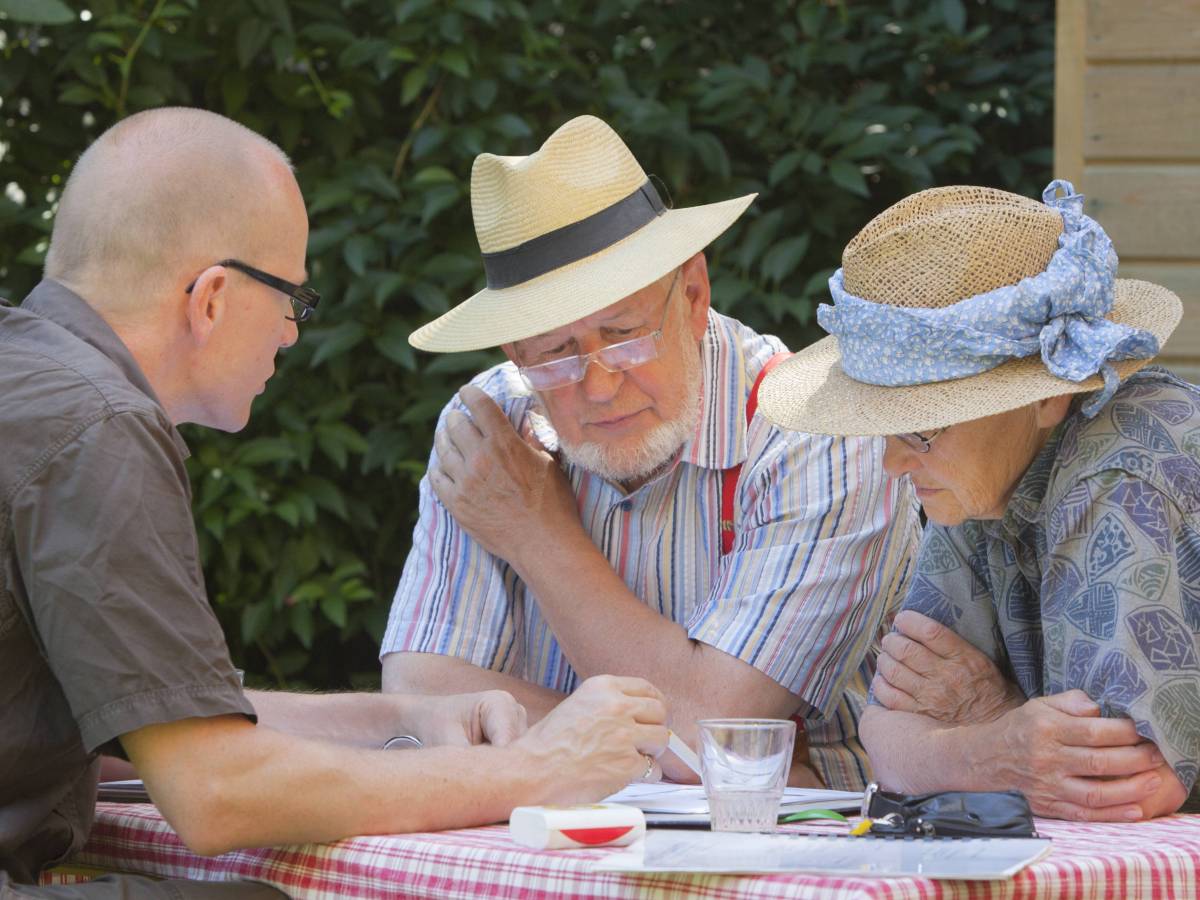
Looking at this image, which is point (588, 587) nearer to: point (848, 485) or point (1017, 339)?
point (848, 485)

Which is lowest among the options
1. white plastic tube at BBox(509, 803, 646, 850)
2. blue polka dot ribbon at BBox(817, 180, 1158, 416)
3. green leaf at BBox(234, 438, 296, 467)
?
green leaf at BBox(234, 438, 296, 467)

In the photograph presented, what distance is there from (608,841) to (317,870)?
394 mm

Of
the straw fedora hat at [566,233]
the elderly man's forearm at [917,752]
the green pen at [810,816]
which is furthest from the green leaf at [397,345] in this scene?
the green pen at [810,816]

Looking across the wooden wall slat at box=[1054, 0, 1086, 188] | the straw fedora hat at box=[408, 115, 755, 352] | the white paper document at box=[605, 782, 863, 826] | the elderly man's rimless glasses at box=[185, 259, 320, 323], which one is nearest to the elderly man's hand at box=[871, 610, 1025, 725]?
the white paper document at box=[605, 782, 863, 826]

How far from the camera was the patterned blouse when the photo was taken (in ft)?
7.00

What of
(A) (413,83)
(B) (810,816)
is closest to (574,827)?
(B) (810,816)

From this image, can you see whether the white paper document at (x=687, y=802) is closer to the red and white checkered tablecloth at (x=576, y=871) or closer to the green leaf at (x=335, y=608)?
the red and white checkered tablecloth at (x=576, y=871)

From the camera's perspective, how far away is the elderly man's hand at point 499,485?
3096 mm

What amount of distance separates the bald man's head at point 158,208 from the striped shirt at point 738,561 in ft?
3.17

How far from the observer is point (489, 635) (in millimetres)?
3168

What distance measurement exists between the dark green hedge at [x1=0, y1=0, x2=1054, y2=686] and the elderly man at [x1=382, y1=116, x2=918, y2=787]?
1265mm

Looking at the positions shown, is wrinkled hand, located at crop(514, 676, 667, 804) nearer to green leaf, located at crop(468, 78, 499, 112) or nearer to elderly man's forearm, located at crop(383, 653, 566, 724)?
elderly man's forearm, located at crop(383, 653, 566, 724)

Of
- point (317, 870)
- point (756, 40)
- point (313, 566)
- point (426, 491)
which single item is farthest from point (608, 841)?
point (756, 40)

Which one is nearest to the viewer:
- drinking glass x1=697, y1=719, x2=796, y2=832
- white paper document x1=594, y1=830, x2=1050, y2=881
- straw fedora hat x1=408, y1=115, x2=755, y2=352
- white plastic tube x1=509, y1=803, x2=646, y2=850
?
white paper document x1=594, y1=830, x2=1050, y2=881
